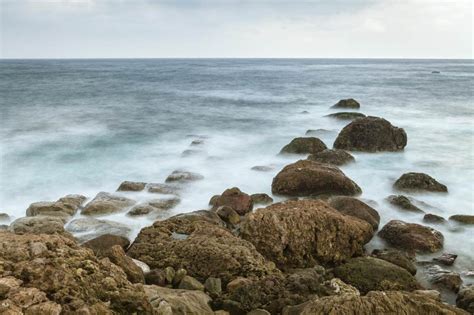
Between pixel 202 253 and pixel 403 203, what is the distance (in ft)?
18.2

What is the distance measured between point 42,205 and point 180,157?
581cm

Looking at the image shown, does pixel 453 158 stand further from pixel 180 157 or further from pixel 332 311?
pixel 332 311

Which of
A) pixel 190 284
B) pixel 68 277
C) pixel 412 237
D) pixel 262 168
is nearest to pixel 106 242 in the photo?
pixel 190 284

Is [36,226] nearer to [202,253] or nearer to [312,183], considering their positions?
[202,253]

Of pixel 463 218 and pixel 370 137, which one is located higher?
pixel 370 137

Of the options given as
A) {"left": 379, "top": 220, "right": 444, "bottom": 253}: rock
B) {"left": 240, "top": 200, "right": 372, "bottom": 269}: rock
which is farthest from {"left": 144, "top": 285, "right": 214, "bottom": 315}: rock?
{"left": 379, "top": 220, "right": 444, "bottom": 253}: rock

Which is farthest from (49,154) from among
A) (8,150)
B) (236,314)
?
(236,314)

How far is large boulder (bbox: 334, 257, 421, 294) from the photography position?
6.50 metres

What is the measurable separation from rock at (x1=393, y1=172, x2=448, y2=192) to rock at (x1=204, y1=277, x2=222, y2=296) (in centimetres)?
698

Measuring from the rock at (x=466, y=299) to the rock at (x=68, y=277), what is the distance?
4.25 metres

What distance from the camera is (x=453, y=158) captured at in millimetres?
14922

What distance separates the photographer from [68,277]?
14.2 feet

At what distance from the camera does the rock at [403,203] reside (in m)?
9.94

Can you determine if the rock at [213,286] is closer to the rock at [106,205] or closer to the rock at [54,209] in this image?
the rock at [106,205]
